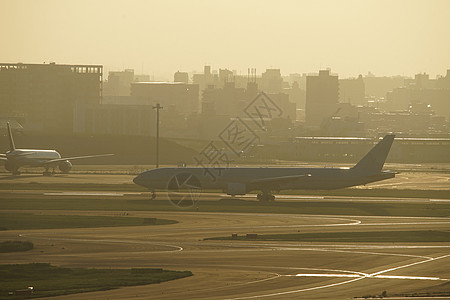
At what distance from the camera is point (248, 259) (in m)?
63.4

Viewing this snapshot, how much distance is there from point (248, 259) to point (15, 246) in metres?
18.4

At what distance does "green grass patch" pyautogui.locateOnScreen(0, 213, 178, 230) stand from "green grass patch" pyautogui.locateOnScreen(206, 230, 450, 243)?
42.8ft

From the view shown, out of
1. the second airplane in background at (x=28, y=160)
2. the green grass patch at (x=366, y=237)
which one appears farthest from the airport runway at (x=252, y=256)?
the second airplane in background at (x=28, y=160)

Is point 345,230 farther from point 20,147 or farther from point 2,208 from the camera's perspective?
point 20,147

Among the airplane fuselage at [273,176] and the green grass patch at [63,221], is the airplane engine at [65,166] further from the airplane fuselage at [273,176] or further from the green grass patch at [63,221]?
the green grass patch at [63,221]

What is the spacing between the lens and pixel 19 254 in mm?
65000

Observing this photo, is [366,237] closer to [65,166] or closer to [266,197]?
[266,197]

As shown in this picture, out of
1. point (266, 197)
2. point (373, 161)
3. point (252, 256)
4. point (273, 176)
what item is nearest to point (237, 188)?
point (266, 197)

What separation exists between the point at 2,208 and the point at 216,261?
40434mm

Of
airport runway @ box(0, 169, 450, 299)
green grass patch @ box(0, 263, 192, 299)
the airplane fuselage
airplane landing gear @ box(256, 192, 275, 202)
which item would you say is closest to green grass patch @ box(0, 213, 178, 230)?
airport runway @ box(0, 169, 450, 299)

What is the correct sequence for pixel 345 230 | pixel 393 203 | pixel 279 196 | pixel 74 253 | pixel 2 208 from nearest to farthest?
pixel 74 253 < pixel 345 230 < pixel 2 208 < pixel 393 203 < pixel 279 196

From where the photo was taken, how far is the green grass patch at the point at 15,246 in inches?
2616

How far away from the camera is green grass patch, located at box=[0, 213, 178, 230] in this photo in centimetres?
8069

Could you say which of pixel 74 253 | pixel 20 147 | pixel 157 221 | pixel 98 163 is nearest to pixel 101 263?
pixel 74 253
